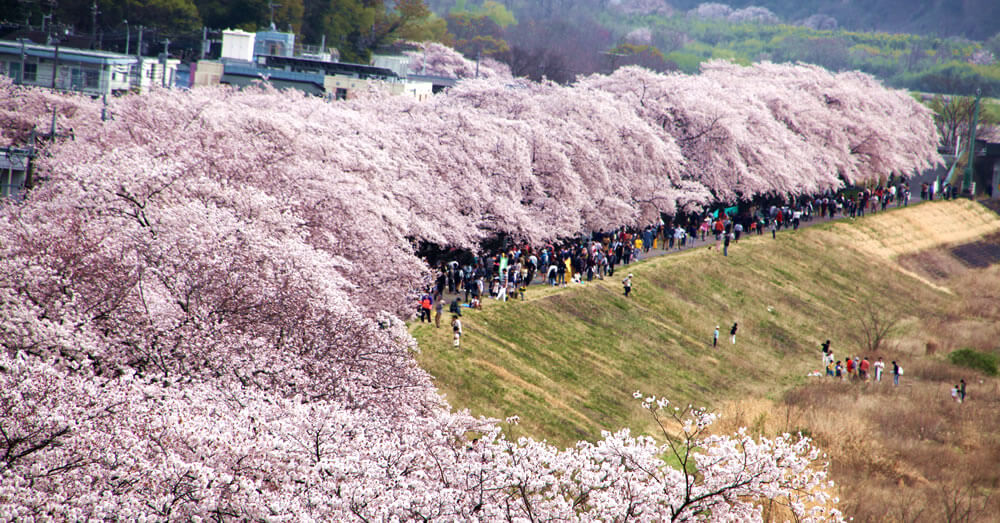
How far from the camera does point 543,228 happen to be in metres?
42.8

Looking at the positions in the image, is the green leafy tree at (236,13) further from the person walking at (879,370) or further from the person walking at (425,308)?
the person walking at (879,370)

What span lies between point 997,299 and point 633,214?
68.5ft

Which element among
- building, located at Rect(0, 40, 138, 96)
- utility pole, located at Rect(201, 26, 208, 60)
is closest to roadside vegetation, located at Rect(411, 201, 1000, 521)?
building, located at Rect(0, 40, 138, 96)

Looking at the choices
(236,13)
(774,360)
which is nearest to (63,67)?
(236,13)

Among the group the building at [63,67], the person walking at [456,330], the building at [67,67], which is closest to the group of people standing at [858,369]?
the person walking at [456,330]

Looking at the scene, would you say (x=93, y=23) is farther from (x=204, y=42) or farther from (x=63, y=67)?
(x=63, y=67)

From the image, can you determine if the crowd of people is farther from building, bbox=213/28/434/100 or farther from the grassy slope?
building, bbox=213/28/434/100

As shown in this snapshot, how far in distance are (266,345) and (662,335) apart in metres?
23.5

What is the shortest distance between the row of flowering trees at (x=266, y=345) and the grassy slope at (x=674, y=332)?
280 cm

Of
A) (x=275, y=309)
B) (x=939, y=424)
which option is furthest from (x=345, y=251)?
(x=939, y=424)

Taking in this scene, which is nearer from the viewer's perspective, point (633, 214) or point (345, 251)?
point (345, 251)

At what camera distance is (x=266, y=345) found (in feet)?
62.6

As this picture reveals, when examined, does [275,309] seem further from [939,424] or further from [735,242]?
[735,242]

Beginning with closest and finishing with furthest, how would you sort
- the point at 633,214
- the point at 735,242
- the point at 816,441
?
the point at 816,441 → the point at 633,214 → the point at 735,242
